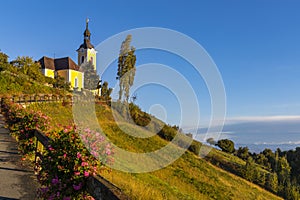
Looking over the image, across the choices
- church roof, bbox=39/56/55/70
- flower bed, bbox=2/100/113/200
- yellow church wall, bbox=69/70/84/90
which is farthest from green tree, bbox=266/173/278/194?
church roof, bbox=39/56/55/70

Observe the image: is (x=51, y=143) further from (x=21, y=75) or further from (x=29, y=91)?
(x=21, y=75)

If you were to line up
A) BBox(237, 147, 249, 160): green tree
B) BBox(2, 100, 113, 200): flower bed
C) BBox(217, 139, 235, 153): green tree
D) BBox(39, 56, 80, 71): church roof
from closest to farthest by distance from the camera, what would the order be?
BBox(2, 100, 113, 200): flower bed, BBox(237, 147, 249, 160): green tree, BBox(217, 139, 235, 153): green tree, BBox(39, 56, 80, 71): church roof

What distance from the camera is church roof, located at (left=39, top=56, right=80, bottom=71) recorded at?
64875 mm

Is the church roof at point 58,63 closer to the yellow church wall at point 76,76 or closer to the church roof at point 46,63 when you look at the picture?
the church roof at point 46,63

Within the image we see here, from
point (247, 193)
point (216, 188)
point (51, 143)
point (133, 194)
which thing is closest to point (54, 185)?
point (51, 143)

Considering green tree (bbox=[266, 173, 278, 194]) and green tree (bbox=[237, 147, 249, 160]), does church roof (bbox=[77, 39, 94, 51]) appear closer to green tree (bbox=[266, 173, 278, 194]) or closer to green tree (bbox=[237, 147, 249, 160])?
green tree (bbox=[237, 147, 249, 160])

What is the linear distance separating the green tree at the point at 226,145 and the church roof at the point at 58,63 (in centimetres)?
3852

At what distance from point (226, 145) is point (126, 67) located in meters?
30.7

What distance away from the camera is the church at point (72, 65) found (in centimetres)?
6488

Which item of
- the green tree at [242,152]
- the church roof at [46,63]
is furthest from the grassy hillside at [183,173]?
the church roof at [46,63]

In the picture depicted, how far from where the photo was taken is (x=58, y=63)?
2694 inches

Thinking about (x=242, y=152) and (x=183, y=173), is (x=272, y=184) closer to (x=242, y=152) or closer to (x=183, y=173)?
(x=183, y=173)

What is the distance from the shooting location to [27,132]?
8.77 m

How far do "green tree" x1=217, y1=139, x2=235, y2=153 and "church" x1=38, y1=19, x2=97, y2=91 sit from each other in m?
33.5
